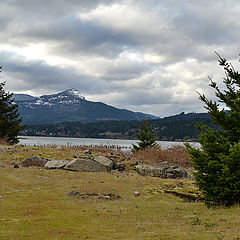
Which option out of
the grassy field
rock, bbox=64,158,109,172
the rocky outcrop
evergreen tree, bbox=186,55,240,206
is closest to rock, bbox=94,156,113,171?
rock, bbox=64,158,109,172

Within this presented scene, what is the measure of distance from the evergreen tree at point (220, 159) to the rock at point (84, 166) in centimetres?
1198

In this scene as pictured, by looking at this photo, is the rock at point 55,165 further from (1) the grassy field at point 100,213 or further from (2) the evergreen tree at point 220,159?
(2) the evergreen tree at point 220,159

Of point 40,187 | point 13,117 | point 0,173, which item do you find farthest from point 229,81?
point 13,117

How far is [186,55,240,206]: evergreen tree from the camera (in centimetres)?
1207

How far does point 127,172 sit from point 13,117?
3012 centimetres

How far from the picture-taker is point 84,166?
23938 millimetres

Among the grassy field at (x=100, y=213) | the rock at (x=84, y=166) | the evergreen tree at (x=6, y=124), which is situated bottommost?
the grassy field at (x=100, y=213)

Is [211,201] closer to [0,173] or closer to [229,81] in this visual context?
[229,81]

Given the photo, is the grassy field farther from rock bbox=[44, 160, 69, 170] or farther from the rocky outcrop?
the rocky outcrop

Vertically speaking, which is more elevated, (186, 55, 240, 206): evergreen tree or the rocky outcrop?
(186, 55, 240, 206): evergreen tree

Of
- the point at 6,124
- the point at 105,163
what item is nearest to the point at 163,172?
the point at 105,163

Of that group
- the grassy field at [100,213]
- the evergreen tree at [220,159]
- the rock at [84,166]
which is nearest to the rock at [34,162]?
the rock at [84,166]

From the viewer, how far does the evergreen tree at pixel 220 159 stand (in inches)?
475

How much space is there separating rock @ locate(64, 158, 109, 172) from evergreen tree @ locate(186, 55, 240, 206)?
11979 millimetres
